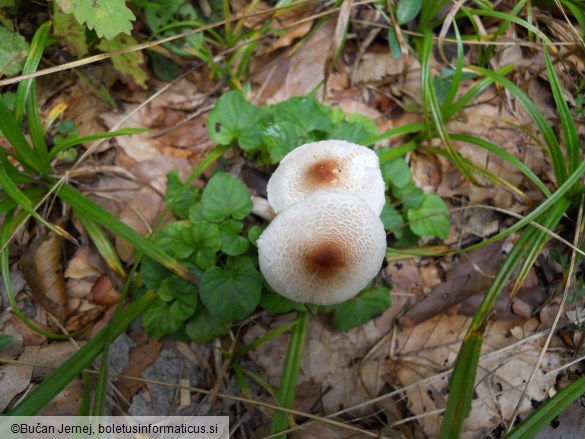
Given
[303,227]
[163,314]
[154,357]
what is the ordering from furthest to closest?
[154,357], [163,314], [303,227]

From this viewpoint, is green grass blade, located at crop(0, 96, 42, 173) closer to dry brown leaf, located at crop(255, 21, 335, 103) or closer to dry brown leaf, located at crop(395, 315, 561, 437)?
dry brown leaf, located at crop(255, 21, 335, 103)

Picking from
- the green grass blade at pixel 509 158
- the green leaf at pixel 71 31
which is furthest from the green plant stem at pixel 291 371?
the green leaf at pixel 71 31

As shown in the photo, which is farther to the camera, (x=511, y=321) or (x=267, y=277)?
(x=511, y=321)

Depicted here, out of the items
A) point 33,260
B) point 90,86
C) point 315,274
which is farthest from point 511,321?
point 90,86

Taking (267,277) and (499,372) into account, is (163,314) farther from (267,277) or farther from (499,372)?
(499,372)

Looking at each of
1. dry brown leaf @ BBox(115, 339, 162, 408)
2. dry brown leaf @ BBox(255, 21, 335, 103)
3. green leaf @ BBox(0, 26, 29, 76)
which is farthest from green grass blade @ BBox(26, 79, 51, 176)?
dry brown leaf @ BBox(255, 21, 335, 103)

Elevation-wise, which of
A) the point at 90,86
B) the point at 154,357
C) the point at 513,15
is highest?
the point at 90,86
